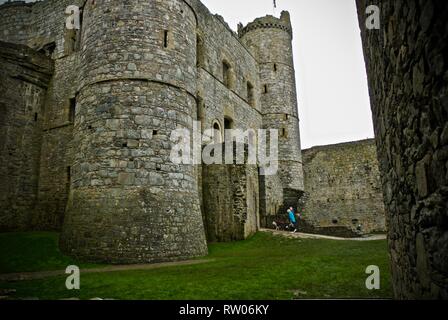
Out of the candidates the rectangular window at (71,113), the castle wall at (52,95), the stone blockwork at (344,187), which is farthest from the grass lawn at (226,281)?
the stone blockwork at (344,187)

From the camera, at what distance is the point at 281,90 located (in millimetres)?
21984

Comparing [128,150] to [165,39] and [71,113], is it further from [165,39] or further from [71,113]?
[71,113]

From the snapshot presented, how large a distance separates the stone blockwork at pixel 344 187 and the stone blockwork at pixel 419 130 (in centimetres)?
2013

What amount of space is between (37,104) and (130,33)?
23.5 ft

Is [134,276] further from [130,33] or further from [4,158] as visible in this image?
[4,158]

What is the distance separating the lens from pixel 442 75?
157 cm

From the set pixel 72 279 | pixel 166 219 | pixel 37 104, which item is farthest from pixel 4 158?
pixel 72 279

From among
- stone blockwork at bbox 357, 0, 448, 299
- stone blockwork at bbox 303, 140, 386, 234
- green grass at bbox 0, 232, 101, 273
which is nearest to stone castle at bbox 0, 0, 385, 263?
stone blockwork at bbox 303, 140, 386, 234

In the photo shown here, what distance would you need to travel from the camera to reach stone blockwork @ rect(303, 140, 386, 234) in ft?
72.5

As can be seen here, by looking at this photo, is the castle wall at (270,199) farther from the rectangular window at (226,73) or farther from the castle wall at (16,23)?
the castle wall at (16,23)

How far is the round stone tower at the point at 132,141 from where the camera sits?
326 inches

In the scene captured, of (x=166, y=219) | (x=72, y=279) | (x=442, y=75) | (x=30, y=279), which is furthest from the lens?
(x=166, y=219)

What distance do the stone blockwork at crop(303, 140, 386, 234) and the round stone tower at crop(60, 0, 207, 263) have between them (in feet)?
51.2

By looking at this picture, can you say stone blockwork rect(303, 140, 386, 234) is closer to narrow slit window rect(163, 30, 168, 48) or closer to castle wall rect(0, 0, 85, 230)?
castle wall rect(0, 0, 85, 230)
